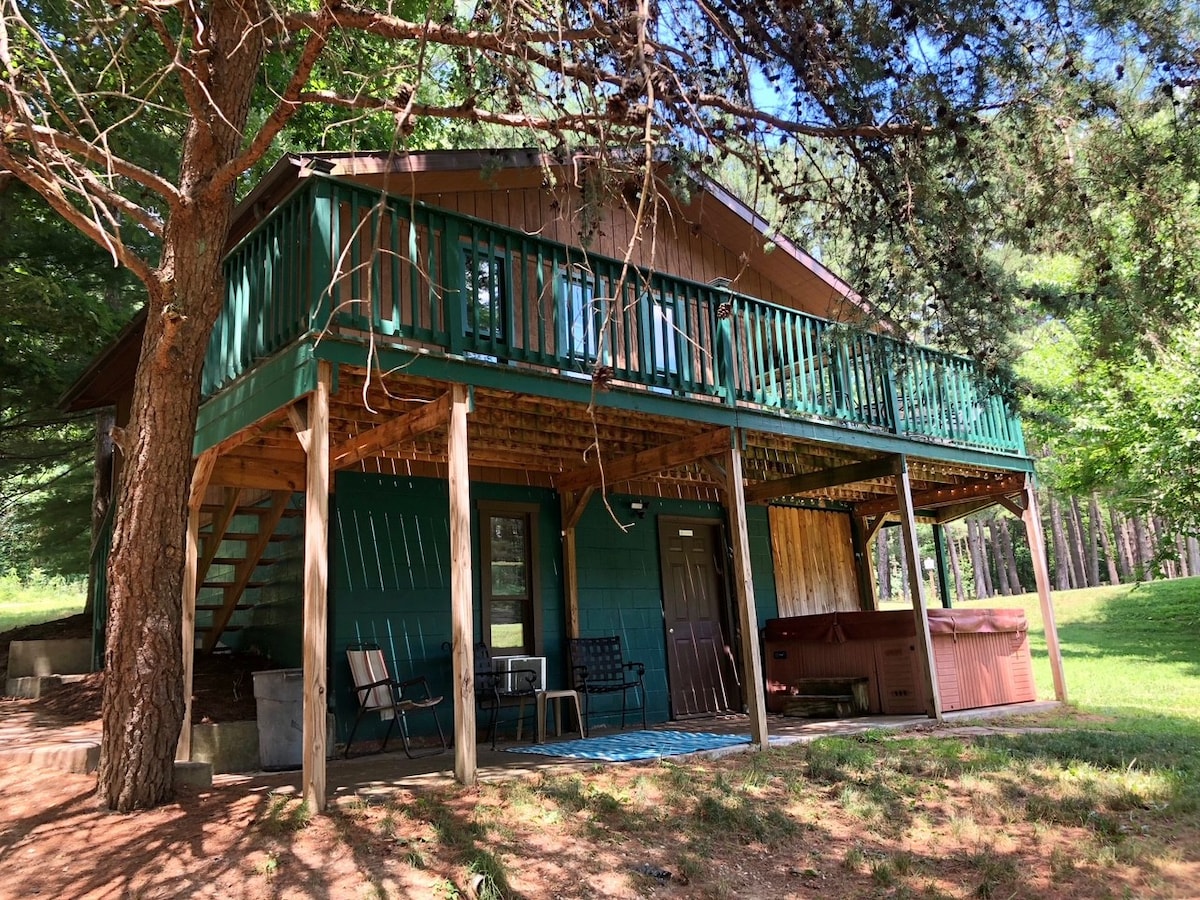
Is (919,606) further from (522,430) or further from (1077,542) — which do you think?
(1077,542)

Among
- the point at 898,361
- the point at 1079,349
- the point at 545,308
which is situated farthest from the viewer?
the point at 1079,349

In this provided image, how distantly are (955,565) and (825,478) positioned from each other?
43.0 meters

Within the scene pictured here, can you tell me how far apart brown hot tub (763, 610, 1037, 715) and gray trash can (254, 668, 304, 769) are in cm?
561

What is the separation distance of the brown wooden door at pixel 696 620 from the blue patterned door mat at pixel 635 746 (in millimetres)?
1813

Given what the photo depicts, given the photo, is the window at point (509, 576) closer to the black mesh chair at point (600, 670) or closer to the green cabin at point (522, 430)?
the green cabin at point (522, 430)

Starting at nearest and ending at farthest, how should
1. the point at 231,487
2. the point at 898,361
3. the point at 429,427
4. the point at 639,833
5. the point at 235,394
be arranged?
the point at 639,833 → the point at 429,427 → the point at 235,394 → the point at 231,487 → the point at 898,361

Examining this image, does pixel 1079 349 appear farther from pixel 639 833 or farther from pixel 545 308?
pixel 639 833

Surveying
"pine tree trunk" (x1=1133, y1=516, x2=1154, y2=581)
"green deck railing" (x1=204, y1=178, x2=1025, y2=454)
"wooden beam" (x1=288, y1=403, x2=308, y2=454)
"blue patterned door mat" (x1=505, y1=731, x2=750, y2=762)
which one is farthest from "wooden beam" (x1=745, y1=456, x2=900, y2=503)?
"pine tree trunk" (x1=1133, y1=516, x2=1154, y2=581)

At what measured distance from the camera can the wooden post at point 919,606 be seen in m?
8.59

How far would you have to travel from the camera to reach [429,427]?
586 cm

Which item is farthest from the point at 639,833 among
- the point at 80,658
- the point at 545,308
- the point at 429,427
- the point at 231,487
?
the point at 80,658

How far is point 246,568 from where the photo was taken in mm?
7887

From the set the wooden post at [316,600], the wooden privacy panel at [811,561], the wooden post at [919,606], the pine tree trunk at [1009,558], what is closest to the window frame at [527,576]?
the wooden post at [316,600]

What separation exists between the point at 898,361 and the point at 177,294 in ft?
22.3
